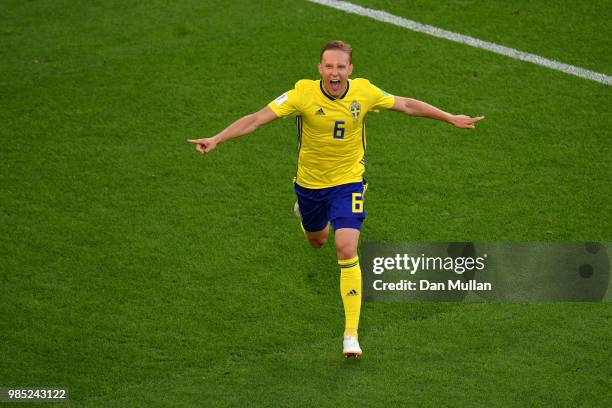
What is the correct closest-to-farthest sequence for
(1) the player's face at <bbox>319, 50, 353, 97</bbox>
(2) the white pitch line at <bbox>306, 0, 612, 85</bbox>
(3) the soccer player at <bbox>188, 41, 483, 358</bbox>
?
(1) the player's face at <bbox>319, 50, 353, 97</bbox>, (3) the soccer player at <bbox>188, 41, 483, 358</bbox>, (2) the white pitch line at <bbox>306, 0, 612, 85</bbox>

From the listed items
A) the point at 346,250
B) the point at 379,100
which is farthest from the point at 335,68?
the point at 346,250

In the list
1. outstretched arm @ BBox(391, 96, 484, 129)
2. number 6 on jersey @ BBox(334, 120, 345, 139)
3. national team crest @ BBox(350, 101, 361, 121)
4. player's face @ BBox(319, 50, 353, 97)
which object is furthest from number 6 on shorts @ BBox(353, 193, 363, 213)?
player's face @ BBox(319, 50, 353, 97)

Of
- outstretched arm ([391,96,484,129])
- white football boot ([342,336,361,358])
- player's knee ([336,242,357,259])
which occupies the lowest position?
white football boot ([342,336,361,358])

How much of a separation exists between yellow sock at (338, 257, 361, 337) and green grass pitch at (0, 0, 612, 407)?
21cm

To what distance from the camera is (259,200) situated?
866 centimetres

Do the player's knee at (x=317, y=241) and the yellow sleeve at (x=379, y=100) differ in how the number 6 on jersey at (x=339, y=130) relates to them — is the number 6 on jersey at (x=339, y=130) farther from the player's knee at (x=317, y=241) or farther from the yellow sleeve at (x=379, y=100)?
the player's knee at (x=317, y=241)

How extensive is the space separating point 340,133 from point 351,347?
5.24 ft

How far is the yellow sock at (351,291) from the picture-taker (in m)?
7.09

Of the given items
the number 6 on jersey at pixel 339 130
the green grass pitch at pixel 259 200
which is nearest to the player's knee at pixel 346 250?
the green grass pitch at pixel 259 200

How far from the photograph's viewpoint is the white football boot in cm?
697

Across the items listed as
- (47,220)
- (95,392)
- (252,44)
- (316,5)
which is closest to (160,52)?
(252,44)

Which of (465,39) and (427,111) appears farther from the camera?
(465,39)

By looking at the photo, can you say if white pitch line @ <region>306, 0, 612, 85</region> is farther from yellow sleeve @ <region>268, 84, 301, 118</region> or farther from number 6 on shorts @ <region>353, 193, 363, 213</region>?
yellow sleeve @ <region>268, 84, 301, 118</region>

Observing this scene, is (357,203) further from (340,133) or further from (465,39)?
(465,39)
